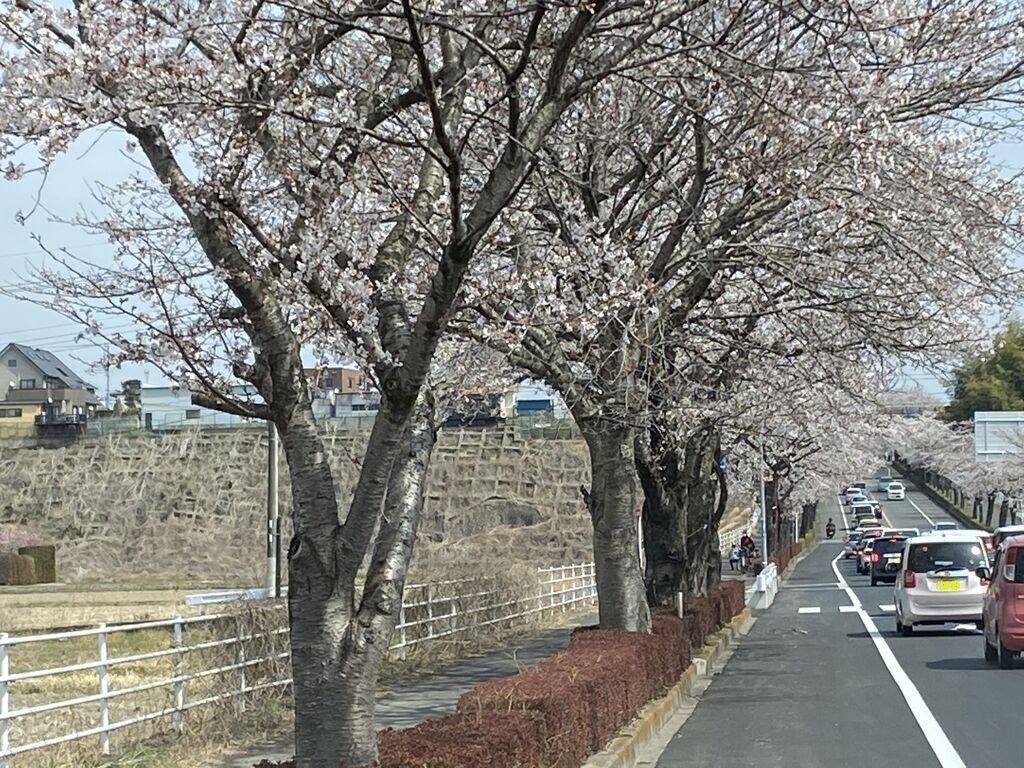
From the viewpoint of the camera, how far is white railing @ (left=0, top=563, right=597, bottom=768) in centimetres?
1090

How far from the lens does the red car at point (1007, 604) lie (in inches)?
706

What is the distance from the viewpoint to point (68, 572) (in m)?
58.8

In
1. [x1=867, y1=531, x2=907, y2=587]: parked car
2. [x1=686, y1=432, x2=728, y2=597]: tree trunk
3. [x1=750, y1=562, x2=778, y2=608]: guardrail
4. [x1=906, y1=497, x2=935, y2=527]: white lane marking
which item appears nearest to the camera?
[x1=686, y1=432, x2=728, y2=597]: tree trunk

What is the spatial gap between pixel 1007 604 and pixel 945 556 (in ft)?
25.4

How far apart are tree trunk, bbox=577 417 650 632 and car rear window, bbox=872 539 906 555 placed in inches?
1278

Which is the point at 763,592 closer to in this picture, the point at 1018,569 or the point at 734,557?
the point at 1018,569

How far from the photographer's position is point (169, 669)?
1645cm

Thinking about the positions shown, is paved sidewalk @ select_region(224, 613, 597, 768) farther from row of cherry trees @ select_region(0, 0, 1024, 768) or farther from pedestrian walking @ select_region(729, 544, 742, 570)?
pedestrian walking @ select_region(729, 544, 742, 570)

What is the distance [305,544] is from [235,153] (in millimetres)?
2461

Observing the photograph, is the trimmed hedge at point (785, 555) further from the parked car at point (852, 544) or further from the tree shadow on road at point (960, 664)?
the tree shadow on road at point (960, 664)

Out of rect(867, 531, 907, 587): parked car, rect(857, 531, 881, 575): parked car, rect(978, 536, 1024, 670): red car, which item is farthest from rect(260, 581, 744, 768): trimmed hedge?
rect(857, 531, 881, 575): parked car

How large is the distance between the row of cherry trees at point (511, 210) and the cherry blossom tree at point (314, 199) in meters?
0.02

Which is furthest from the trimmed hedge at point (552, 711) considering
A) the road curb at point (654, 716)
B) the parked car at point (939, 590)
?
the parked car at point (939, 590)

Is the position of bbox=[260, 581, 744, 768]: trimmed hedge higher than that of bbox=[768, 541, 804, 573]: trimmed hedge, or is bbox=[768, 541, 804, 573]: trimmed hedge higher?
bbox=[260, 581, 744, 768]: trimmed hedge
